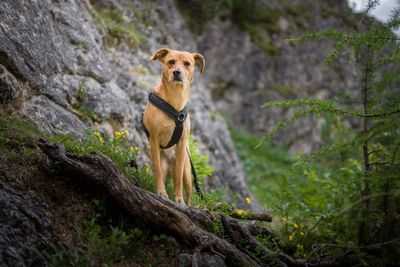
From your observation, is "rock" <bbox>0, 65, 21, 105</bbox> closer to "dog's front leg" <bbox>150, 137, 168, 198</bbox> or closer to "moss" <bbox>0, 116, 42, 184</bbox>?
"moss" <bbox>0, 116, 42, 184</bbox>

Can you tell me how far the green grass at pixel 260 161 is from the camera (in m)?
15.8

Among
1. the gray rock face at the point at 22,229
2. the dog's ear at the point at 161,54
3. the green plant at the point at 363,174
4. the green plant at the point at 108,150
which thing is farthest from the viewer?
the dog's ear at the point at 161,54

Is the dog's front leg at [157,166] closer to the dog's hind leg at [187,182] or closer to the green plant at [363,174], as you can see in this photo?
the dog's hind leg at [187,182]

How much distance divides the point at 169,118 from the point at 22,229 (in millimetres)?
2502

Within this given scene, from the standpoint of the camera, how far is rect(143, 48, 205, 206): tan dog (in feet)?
18.5

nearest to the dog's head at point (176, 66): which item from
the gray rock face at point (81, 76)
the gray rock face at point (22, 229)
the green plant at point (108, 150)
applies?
the green plant at point (108, 150)

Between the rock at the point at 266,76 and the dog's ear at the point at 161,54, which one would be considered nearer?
the dog's ear at the point at 161,54

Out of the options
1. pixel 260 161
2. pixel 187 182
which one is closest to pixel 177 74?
pixel 187 182

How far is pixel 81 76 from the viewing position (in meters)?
7.50

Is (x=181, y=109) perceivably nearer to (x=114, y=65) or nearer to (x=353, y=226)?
(x=353, y=226)

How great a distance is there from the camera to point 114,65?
9.27 metres

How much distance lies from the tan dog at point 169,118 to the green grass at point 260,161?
9338mm

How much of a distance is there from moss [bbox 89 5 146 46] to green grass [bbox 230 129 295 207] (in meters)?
6.99

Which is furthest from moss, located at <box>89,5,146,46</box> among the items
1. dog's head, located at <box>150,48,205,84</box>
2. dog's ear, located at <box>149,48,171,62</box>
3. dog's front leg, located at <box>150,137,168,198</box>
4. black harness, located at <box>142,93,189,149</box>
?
dog's front leg, located at <box>150,137,168,198</box>
